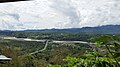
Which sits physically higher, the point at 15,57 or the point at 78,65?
the point at 78,65

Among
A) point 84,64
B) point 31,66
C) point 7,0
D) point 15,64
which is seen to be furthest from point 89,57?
point 31,66

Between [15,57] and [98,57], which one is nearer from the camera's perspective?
[98,57]

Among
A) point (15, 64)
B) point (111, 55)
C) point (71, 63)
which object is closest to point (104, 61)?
point (111, 55)

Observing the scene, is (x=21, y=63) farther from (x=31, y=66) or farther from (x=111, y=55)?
(x=111, y=55)

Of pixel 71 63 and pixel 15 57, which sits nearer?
pixel 71 63

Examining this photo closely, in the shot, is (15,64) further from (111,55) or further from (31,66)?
(111,55)

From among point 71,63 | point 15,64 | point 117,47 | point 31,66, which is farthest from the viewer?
point 31,66

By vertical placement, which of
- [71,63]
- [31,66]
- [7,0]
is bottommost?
[31,66]

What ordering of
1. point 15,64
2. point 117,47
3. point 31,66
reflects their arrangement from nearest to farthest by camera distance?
point 117,47 → point 15,64 → point 31,66

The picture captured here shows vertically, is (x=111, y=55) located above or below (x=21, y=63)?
above
